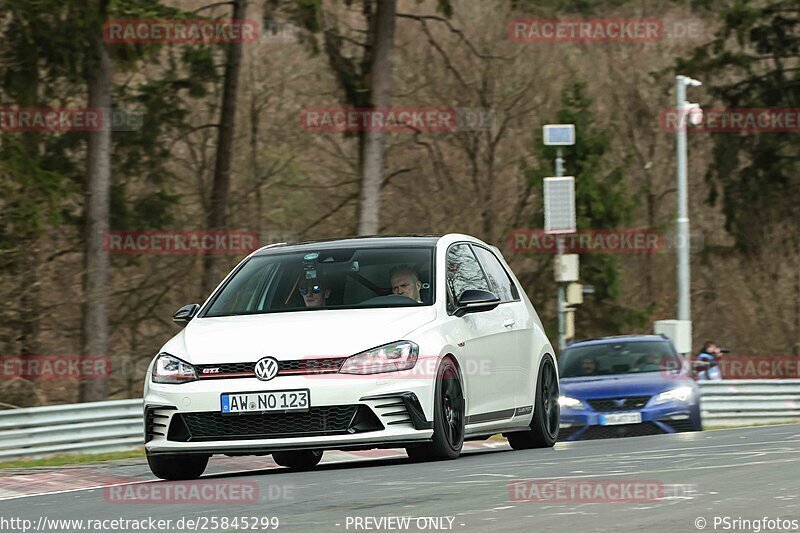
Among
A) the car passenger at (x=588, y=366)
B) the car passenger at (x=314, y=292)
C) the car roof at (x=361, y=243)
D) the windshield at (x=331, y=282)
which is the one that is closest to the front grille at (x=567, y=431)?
the car passenger at (x=588, y=366)

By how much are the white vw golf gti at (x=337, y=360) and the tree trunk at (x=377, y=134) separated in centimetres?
1508

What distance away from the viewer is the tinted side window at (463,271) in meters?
12.0

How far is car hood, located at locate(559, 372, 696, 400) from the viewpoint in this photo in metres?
18.2

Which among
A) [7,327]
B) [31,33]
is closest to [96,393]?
[7,327]

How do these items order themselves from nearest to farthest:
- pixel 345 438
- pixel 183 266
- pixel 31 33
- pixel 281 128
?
pixel 345 438 → pixel 31 33 → pixel 183 266 → pixel 281 128

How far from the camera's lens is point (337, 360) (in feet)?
34.5

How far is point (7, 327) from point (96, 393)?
225 centimetres

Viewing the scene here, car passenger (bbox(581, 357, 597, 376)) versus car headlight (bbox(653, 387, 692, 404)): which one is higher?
car passenger (bbox(581, 357, 597, 376))

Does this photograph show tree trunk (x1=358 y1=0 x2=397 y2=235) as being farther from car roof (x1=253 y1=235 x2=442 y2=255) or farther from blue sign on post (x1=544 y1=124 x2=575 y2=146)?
car roof (x1=253 y1=235 x2=442 y2=255)

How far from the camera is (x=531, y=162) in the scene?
143 feet

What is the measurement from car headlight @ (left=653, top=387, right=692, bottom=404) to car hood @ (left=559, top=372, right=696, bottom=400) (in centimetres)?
6

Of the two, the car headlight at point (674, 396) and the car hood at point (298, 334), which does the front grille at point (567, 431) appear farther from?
the car hood at point (298, 334)

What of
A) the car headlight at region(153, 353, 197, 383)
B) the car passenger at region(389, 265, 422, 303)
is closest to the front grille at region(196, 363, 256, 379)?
the car headlight at region(153, 353, 197, 383)

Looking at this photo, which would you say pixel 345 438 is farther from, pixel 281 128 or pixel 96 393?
pixel 281 128
